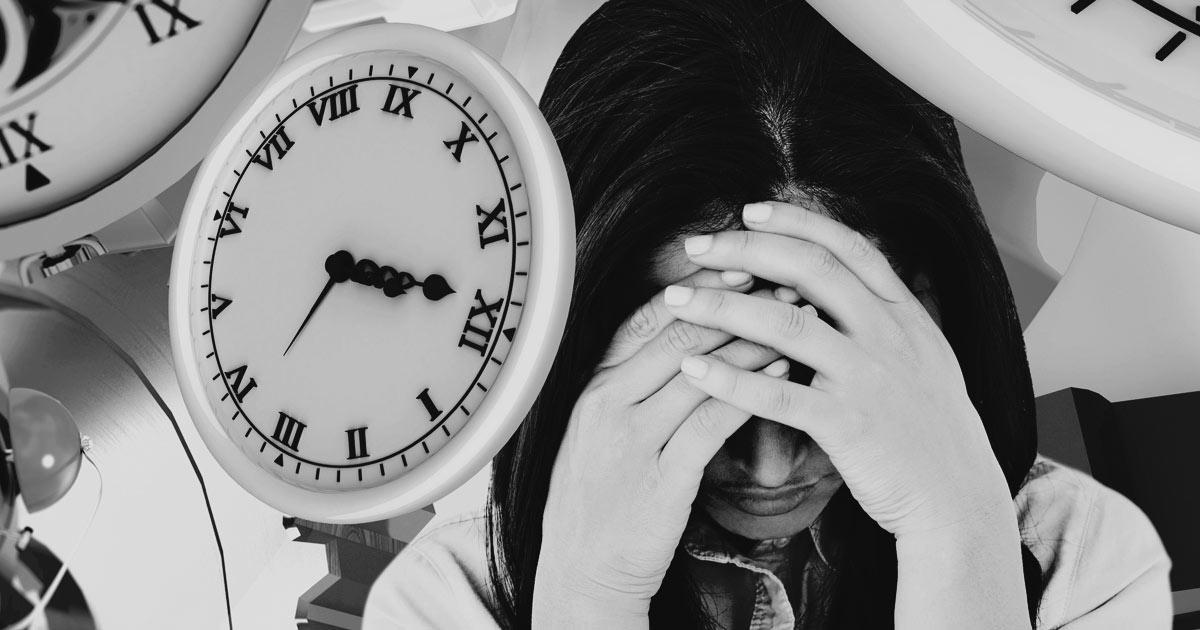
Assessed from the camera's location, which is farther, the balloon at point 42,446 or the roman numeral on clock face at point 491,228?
the balloon at point 42,446

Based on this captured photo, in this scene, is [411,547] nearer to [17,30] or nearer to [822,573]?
[822,573]

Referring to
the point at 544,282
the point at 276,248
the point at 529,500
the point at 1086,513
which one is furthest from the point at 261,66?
the point at 1086,513

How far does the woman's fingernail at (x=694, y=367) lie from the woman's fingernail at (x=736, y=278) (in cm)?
6

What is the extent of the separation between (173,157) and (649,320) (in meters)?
0.38

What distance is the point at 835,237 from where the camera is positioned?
0.63 m

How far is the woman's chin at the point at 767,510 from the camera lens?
2.21 ft

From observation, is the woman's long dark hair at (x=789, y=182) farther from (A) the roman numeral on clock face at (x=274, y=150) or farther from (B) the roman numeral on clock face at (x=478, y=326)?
(A) the roman numeral on clock face at (x=274, y=150)

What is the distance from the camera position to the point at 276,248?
71 centimetres

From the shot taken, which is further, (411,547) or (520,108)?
(411,547)

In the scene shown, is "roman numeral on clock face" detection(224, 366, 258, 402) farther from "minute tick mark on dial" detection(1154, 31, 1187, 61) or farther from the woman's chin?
"minute tick mark on dial" detection(1154, 31, 1187, 61)

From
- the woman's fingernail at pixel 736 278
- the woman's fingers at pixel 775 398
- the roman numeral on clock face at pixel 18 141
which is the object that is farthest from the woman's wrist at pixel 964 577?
the roman numeral on clock face at pixel 18 141

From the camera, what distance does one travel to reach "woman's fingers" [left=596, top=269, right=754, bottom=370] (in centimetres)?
64

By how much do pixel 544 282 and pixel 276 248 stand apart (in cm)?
24

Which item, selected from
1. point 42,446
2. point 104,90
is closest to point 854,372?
point 104,90
